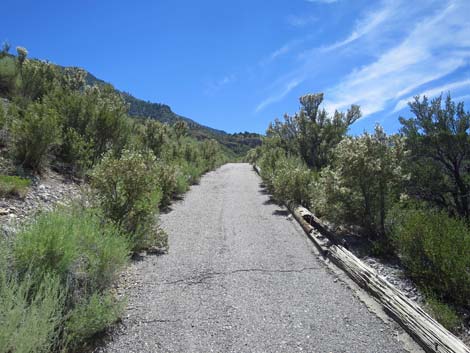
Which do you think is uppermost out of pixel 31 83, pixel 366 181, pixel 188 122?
pixel 188 122

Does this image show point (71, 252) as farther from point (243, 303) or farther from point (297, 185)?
point (297, 185)

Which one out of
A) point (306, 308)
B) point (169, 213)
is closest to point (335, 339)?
point (306, 308)

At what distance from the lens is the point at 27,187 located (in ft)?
22.6

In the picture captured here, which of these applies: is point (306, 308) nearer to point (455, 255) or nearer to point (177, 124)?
point (455, 255)

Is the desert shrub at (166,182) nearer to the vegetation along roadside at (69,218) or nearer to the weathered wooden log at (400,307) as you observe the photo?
the vegetation along roadside at (69,218)

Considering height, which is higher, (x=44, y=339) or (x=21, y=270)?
(x=21, y=270)

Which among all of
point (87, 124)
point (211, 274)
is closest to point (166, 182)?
point (87, 124)

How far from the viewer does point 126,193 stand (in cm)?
665

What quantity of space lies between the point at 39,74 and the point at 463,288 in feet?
54.4

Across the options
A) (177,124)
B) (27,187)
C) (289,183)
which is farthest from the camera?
(177,124)

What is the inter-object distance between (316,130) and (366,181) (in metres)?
11.9

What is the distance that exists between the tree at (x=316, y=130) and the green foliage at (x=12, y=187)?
49.7 ft

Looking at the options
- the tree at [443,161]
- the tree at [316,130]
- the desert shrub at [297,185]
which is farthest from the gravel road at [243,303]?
the tree at [316,130]

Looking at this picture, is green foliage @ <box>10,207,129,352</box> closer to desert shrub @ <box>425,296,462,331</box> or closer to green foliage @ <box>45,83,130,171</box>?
desert shrub @ <box>425,296,462,331</box>
